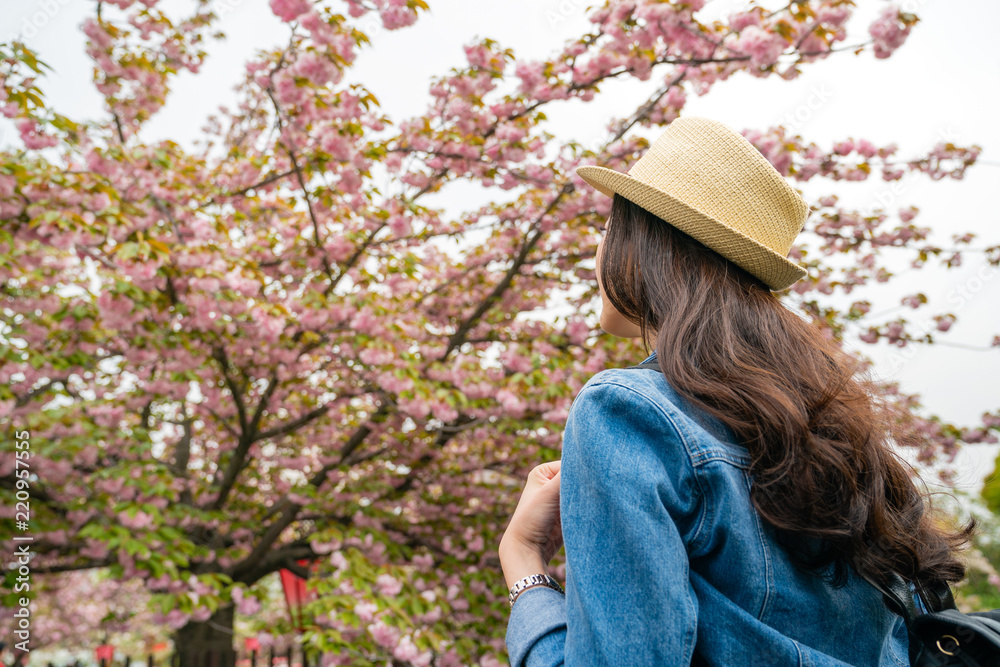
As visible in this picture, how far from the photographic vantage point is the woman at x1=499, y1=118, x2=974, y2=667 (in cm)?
65

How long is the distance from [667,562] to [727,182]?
0.61 m

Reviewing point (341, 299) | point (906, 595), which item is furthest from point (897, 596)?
point (341, 299)

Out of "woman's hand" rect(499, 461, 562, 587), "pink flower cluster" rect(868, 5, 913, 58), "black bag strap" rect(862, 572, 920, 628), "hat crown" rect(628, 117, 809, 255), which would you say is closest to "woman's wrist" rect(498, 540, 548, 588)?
"woman's hand" rect(499, 461, 562, 587)

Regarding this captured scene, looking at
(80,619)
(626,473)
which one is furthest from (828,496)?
(80,619)

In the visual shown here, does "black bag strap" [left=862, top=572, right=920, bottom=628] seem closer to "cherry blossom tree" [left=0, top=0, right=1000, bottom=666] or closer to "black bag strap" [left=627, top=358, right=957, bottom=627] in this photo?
"black bag strap" [left=627, top=358, right=957, bottom=627]

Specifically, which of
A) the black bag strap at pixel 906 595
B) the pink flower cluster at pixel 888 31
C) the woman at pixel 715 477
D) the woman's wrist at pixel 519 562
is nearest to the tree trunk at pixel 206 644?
the woman's wrist at pixel 519 562

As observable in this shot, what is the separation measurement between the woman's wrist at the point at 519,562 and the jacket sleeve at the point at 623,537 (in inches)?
4.6

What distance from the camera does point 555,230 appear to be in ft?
14.0

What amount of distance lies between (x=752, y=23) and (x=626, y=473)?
370 centimetres

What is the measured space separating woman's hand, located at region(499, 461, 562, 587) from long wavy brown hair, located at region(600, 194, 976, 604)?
277 millimetres

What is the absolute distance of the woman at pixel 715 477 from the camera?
25.4 inches

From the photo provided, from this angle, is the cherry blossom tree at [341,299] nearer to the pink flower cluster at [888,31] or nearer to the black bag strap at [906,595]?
the pink flower cluster at [888,31]

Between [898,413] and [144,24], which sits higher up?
[144,24]

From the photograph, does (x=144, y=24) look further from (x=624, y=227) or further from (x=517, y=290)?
(x=624, y=227)
